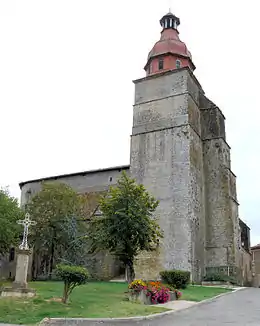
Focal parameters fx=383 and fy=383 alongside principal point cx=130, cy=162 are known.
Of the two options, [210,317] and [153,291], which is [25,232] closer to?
[153,291]

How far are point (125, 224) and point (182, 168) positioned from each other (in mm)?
12229

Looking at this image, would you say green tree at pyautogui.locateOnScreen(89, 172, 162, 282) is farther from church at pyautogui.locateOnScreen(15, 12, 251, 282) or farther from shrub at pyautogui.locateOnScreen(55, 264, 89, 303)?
church at pyautogui.locateOnScreen(15, 12, 251, 282)

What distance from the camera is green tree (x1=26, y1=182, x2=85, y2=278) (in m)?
33.2

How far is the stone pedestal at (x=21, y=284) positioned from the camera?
52.2 feet

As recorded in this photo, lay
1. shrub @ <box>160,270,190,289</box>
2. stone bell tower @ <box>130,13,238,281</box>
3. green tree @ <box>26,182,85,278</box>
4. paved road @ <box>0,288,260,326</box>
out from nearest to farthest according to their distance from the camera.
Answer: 1. paved road @ <box>0,288,260,326</box>
2. shrub @ <box>160,270,190,289</box>
3. stone bell tower @ <box>130,13,238,281</box>
4. green tree @ <box>26,182,85,278</box>

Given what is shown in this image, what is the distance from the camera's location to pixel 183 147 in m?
33.5

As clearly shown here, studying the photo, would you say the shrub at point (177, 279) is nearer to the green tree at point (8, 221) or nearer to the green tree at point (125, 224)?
the green tree at point (125, 224)

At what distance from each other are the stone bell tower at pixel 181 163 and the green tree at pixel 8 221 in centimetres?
1067

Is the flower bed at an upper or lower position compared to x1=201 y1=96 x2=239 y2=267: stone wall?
lower

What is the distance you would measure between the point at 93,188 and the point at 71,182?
131 inches

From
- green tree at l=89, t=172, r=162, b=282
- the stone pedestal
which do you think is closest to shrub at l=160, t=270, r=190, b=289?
green tree at l=89, t=172, r=162, b=282

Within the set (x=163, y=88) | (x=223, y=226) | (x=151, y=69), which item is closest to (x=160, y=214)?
(x=223, y=226)

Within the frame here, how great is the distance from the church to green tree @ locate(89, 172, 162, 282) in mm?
8828

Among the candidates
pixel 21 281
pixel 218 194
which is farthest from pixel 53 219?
pixel 21 281
